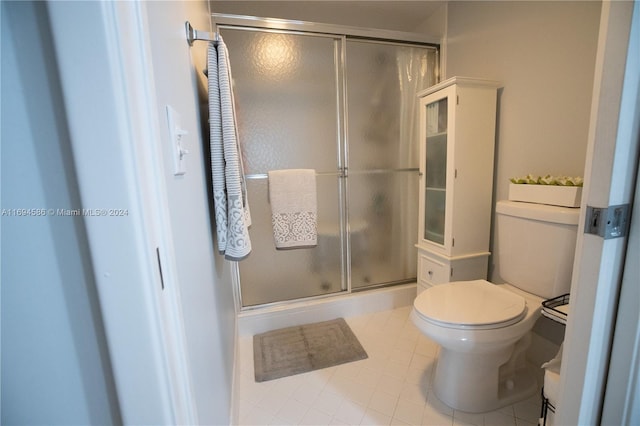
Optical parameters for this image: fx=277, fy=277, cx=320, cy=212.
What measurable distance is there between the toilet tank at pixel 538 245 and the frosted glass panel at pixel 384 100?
0.88 m

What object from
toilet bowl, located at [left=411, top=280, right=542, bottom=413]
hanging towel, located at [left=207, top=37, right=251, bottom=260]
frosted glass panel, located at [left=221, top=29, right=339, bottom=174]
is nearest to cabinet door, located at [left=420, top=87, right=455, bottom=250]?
toilet bowl, located at [left=411, top=280, right=542, bottom=413]

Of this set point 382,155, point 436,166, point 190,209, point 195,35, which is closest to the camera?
point 190,209

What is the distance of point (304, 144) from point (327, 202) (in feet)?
1.44

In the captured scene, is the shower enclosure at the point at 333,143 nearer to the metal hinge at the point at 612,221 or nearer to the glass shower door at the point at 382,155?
the glass shower door at the point at 382,155

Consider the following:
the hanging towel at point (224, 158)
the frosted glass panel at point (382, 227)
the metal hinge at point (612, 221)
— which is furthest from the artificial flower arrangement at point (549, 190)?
the hanging towel at point (224, 158)

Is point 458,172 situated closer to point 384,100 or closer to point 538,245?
point 538,245

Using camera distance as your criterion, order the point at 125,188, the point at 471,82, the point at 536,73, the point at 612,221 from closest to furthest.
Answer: the point at 125,188 < the point at 612,221 < the point at 536,73 < the point at 471,82

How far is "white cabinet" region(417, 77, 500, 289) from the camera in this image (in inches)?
62.3

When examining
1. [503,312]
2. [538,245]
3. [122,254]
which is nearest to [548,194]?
[538,245]

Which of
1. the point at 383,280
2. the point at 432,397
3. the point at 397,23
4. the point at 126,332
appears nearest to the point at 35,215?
the point at 126,332

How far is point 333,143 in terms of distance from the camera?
6.44 feet

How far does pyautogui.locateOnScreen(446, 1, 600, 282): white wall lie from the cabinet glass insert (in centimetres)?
30

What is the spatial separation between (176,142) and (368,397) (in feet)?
4.54

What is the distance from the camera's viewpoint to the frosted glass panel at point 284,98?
1754 mm
